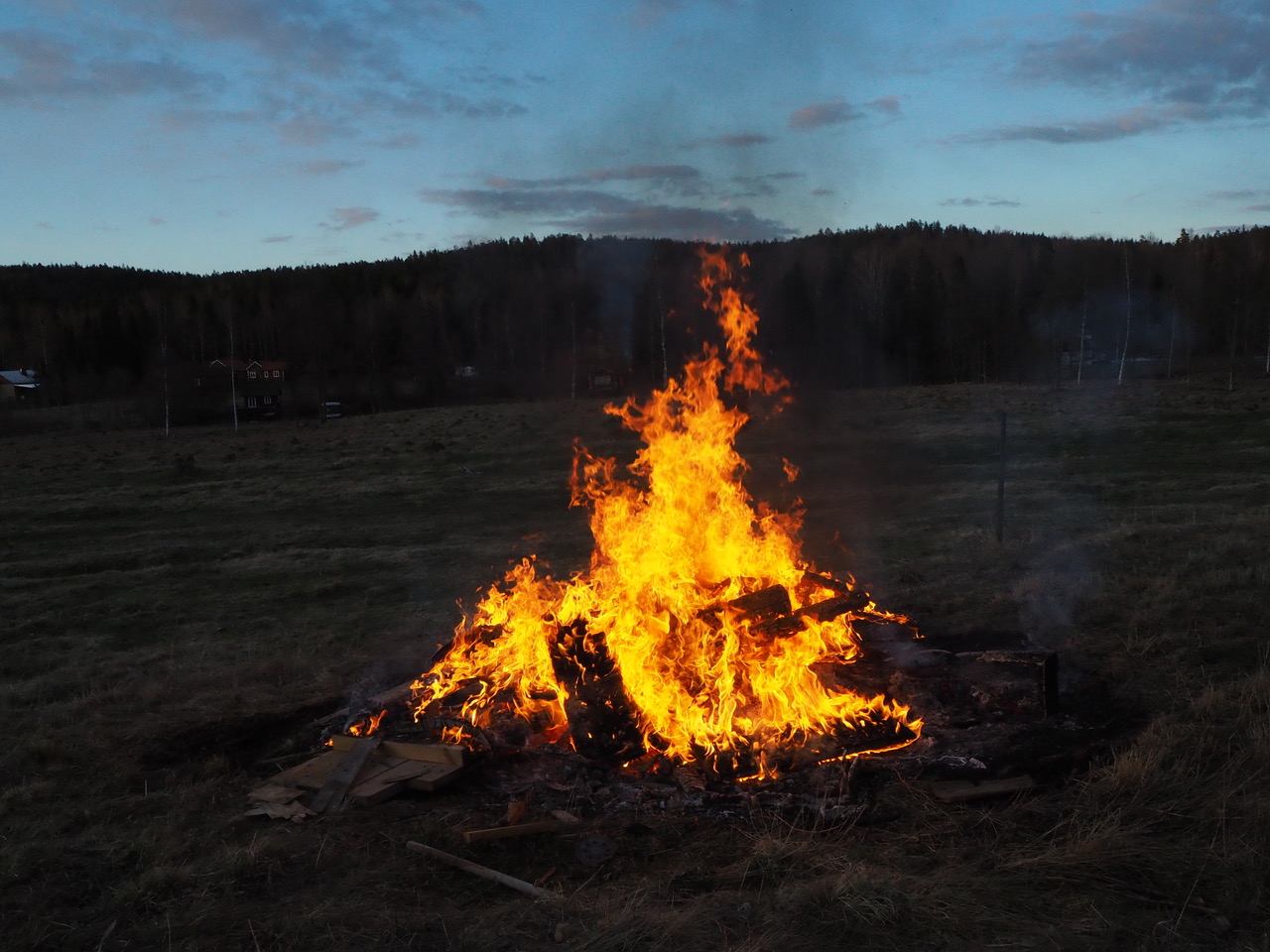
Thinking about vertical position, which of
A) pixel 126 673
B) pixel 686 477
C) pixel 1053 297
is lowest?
pixel 126 673

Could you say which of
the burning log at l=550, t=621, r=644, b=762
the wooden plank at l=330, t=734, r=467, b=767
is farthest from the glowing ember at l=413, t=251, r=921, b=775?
the wooden plank at l=330, t=734, r=467, b=767

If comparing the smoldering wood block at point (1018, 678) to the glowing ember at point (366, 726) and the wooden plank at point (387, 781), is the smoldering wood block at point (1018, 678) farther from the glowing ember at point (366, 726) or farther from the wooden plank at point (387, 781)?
the glowing ember at point (366, 726)

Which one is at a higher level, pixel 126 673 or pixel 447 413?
A: pixel 447 413

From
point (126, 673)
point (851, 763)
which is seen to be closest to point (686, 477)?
point (851, 763)

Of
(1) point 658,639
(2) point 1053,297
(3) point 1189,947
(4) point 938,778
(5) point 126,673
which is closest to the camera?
(3) point 1189,947

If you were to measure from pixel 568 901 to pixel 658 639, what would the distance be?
2.68 m

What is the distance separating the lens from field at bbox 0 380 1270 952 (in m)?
3.95

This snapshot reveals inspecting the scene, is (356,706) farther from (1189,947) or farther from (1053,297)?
(1053,297)

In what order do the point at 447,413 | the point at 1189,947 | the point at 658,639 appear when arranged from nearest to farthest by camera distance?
the point at 1189,947 → the point at 658,639 → the point at 447,413

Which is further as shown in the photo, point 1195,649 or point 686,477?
point 686,477

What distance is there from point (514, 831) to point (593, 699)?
1.44 m

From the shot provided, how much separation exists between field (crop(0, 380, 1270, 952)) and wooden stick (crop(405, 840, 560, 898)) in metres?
0.06

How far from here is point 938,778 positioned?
5.28 m

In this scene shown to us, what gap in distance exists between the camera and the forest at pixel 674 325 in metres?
42.1
